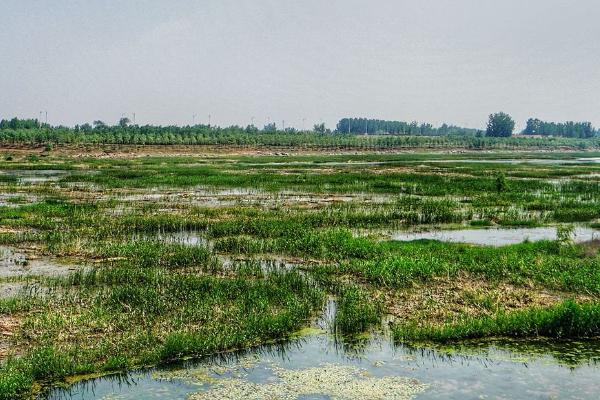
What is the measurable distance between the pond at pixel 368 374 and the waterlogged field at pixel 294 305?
4cm

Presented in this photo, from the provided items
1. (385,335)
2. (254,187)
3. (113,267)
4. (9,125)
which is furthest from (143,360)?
(9,125)

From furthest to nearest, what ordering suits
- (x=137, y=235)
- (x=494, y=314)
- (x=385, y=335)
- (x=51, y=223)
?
(x=51, y=223), (x=137, y=235), (x=494, y=314), (x=385, y=335)

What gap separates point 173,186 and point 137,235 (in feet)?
70.5

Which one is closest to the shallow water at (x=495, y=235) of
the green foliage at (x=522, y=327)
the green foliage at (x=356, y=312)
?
the green foliage at (x=356, y=312)

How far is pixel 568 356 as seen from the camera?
12.1 metres

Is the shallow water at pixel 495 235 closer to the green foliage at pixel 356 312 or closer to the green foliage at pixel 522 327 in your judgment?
the green foliage at pixel 356 312

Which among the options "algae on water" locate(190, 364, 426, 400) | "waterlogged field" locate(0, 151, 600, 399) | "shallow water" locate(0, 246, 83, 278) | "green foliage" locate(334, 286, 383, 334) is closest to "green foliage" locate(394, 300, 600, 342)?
"waterlogged field" locate(0, 151, 600, 399)

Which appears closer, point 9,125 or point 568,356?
point 568,356

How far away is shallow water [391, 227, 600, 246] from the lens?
78.9ft

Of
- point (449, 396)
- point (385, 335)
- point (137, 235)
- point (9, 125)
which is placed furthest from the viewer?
point (9, 125)

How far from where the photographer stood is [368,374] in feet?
36.5

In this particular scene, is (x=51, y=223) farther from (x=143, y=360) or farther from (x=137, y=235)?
(x=143, y=360)

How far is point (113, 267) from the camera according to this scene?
18.4 metres

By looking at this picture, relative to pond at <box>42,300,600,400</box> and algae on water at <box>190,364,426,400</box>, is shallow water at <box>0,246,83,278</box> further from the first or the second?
algae on water at <box>190,364,426,400</box>
